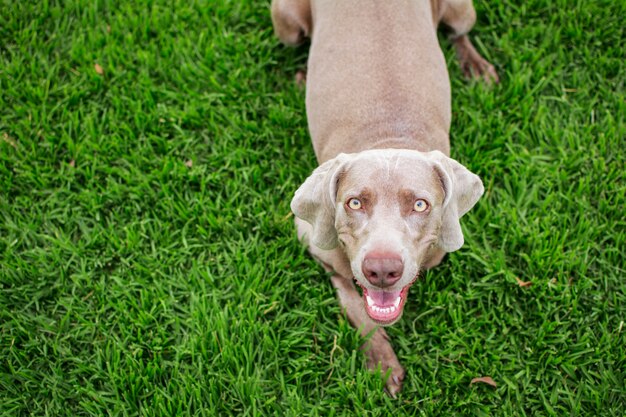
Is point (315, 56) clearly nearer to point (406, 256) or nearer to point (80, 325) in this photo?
point (406, 256)

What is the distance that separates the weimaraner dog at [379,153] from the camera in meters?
2.94

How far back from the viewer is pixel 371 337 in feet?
12.2

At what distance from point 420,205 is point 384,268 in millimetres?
363

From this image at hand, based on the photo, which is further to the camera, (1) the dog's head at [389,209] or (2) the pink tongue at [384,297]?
(2) the pink tongue at [384,297]

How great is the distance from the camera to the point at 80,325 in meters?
3.88

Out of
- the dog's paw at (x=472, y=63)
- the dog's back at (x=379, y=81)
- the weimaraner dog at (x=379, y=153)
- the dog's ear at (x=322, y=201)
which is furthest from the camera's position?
the dog's paw at (x=472, y=63)

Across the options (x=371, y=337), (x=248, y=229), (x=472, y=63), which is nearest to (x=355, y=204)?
(x=371, y=337)

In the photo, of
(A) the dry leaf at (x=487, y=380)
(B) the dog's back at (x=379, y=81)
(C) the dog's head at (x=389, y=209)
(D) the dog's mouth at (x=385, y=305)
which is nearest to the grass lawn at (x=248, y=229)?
(A) the dry leaf at (x=487, y=380)

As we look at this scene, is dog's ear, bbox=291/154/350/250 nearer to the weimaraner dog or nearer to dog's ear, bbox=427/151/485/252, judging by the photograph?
the weimaraner dog

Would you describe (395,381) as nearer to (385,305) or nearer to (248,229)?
(385,305)

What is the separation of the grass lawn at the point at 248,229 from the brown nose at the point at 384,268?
970mm

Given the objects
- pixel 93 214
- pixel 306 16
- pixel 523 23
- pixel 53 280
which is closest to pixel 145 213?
pixel 93 214

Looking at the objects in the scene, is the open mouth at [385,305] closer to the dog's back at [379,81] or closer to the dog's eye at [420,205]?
the dog's eye at [420,205]

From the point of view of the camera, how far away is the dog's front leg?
3664 mm
